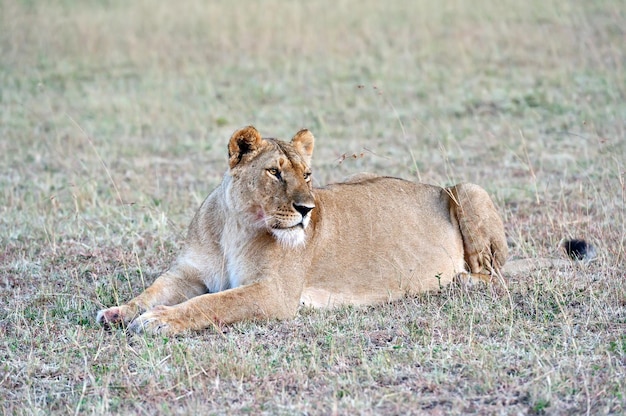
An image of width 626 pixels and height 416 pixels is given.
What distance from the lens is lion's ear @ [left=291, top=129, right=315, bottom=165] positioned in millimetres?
5963

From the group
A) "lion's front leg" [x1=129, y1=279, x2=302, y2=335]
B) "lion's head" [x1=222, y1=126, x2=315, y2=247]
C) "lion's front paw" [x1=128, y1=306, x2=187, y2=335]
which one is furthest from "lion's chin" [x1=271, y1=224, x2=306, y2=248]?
"lion's front paw" [x1=128, y1=306, x2=187, y2=335]

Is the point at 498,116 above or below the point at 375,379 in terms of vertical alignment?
below


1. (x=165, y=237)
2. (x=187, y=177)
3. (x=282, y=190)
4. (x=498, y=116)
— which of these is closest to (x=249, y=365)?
(x=282, y=190)

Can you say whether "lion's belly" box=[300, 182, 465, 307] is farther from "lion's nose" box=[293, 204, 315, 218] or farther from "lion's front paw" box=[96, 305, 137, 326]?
"lion's front paw" box=[96, 305, 137, 326]

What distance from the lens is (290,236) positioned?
562cm

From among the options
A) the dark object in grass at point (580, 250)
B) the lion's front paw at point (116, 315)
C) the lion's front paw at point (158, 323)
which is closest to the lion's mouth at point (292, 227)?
the lion's front paw at point (158, 323)

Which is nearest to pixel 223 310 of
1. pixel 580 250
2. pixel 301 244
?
pixel 301 244

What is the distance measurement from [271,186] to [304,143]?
0.60 meters

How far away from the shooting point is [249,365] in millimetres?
4672

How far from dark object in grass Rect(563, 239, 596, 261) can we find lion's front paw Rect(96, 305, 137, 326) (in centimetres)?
296

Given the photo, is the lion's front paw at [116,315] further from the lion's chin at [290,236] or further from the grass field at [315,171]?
the lion's chin at [290,236]

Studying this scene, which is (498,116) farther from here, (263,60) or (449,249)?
(449,249)

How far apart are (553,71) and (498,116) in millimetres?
2306

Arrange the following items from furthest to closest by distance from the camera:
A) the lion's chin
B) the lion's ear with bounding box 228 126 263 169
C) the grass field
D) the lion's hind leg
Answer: the lion's hind leg → the lion's ear with bounding box 228 126 263 169 → the lion's chin → the grass field
